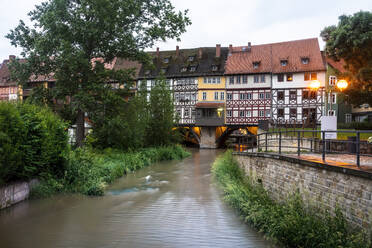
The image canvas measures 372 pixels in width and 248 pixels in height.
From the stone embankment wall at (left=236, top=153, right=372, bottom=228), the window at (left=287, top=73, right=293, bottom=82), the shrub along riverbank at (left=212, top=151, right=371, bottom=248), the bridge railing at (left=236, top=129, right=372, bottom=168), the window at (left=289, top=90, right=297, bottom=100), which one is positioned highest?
the window at (left=287, top=73, right=293, bottom=82)

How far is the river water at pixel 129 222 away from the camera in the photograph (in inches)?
304

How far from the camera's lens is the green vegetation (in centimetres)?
934

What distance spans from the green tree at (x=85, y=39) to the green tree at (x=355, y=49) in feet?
31.7

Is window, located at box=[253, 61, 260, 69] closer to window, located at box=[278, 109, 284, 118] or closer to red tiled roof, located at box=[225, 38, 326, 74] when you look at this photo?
red tiled roof, located at box=[225, 38, 326, 74]

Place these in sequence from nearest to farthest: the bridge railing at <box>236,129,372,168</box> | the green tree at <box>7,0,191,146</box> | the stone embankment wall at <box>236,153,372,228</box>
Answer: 1. the stone embankment wall at <box>236,153,372,228</box>
2. the bridge railing at <box>236,129,372,168</box>
3. the green tree at <box>7,0,191,146</box>

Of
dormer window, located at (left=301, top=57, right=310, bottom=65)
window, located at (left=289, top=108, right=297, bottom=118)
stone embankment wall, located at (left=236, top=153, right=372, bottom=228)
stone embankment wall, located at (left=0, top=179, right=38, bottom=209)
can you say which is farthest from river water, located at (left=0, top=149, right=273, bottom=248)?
dormer window, located at (left=301, top=57, right=310, bottom=65)

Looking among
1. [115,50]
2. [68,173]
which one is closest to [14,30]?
[115,50]

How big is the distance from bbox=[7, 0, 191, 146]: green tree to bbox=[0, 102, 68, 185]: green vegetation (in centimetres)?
626

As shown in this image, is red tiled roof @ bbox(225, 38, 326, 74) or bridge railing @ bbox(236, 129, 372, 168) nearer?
bridge railing @ bbox(236, 129, 372, 168)

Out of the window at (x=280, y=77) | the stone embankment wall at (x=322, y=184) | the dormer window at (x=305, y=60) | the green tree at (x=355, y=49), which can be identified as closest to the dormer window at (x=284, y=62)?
the window at (x=280, y=77)

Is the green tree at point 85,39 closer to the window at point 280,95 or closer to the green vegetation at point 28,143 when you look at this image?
the green vegetation at point 28,143

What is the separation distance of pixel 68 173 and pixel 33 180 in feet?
5.56

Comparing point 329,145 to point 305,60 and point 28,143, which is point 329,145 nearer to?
point 28,143

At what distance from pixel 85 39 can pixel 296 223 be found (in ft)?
52.9
